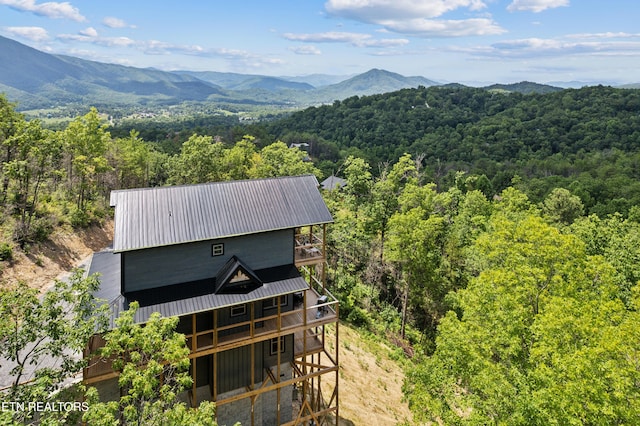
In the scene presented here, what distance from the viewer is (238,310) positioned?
1591cm

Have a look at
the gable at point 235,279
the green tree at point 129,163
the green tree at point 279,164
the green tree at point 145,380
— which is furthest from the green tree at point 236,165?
the green tree at point 145,380

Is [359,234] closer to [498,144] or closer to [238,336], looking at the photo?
[238,336]

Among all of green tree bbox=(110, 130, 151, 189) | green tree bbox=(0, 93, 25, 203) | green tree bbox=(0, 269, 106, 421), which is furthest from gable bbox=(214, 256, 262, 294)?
green tree bbox=(110, 130, 151, 189)

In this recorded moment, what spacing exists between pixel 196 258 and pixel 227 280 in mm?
1542

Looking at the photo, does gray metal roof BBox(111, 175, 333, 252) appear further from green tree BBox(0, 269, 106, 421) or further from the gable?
green tree BBox(0, 269, 106, 421)

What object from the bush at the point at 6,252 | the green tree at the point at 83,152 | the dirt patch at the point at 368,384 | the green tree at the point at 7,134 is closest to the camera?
the dirt patch at the point at 368,384

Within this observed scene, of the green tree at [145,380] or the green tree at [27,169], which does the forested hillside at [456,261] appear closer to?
the green tree at [27,169]

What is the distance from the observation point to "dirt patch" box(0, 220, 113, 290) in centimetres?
2241

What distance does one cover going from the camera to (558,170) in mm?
91938

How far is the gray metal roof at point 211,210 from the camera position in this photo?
45.3ft

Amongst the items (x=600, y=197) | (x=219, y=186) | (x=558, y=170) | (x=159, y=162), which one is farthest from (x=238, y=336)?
(x=558, y=170)

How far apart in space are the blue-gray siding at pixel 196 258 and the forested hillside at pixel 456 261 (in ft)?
15.7

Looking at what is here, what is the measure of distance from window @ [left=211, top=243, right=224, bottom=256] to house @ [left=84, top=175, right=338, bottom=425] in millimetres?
39

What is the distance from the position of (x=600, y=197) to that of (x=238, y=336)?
78065mm
